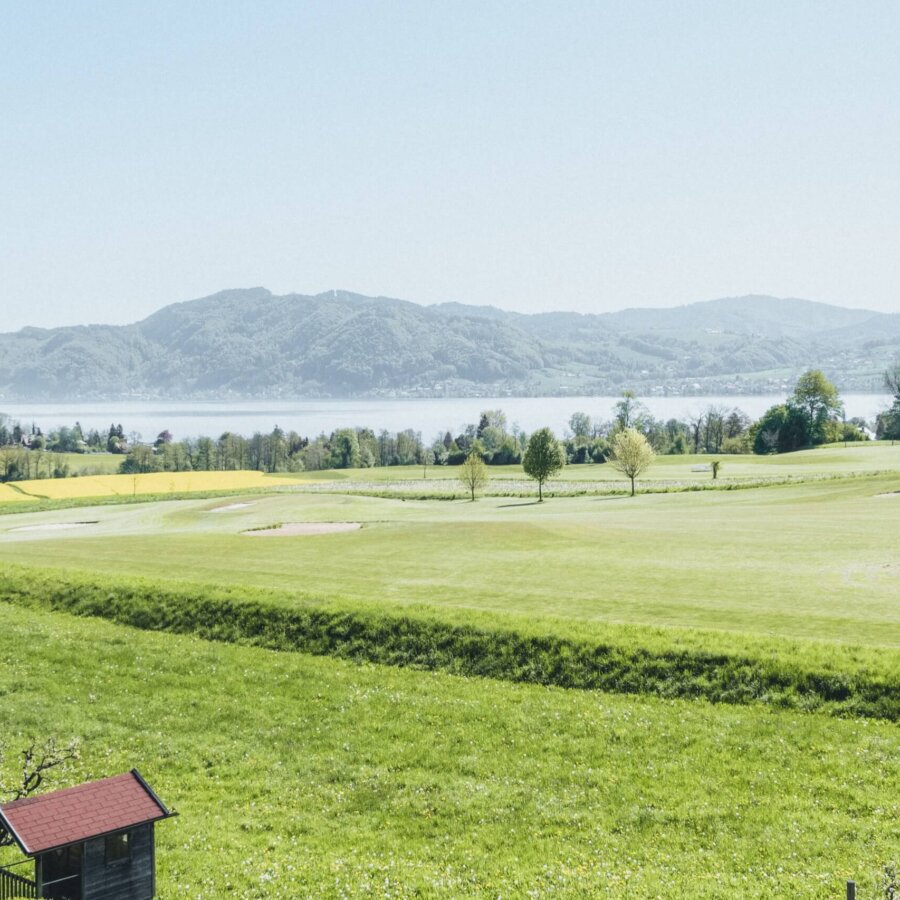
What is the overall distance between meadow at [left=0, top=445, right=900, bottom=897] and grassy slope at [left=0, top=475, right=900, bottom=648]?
0.21 m

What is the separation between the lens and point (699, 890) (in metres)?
12.7

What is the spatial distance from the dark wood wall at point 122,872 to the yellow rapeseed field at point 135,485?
93.6m

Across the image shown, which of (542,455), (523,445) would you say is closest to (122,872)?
(542,455)

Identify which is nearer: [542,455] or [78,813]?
[78,813]

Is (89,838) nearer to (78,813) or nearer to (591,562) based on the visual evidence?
(78,813)

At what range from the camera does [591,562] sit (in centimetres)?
3384

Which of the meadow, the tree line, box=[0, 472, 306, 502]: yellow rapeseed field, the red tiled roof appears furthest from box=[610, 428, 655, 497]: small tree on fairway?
the red tiled roof

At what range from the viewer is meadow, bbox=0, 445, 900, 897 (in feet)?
46.7

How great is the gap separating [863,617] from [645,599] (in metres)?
6.41

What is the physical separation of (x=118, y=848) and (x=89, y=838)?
23.0 inches

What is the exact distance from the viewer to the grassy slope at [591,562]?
83.0ft

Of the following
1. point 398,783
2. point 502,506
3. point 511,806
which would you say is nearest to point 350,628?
point 398,783

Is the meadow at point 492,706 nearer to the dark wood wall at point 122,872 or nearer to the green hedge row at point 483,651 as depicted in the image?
the green hedge row at point 483,651

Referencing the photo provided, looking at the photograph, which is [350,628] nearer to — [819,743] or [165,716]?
[165,716]
